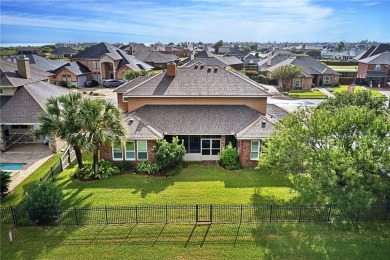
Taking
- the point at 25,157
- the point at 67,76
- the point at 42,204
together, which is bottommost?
the point at 25,157

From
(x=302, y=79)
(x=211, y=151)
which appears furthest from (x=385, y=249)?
(x=302, y=79)

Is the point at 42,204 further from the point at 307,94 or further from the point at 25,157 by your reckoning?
the point at 307,94

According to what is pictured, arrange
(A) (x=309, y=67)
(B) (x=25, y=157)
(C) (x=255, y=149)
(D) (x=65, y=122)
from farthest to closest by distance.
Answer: (A) (x=309, y=67), (B) (x=25, y=157), (C) (x=255, y=149), (D) (x=65, y=122)

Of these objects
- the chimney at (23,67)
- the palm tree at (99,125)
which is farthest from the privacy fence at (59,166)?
the chimney at (23,67)

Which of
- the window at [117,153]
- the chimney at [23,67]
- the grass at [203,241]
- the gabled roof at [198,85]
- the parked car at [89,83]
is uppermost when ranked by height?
the chimney at [23,67]

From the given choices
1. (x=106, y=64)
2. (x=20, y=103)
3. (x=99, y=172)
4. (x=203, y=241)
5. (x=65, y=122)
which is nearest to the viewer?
(x=203, y=241)

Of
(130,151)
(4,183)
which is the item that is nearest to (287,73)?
(130,151)

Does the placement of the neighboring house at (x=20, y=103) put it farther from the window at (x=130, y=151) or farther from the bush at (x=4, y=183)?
the window at (x=130, y=151)

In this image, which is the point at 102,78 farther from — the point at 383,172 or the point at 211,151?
the point at 383,172

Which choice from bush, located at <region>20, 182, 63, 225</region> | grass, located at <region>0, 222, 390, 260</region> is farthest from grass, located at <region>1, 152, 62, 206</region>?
bush, located at <region>20, 182, 63, 225</region>
